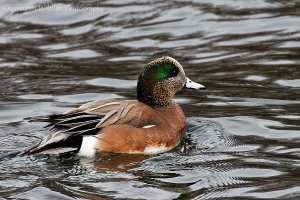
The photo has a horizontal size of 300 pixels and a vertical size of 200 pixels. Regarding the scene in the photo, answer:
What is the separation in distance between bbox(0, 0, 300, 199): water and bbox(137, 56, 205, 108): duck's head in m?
0.46

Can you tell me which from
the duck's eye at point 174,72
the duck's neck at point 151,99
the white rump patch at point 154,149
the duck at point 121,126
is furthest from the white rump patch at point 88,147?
the duck's eye at point 174,72

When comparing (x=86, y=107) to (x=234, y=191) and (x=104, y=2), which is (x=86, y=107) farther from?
(x=104, y=2)

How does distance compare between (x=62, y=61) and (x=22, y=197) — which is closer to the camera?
(x=22, y=197)

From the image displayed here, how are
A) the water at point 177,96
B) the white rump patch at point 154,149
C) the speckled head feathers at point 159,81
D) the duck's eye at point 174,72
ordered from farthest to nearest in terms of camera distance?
the duck's eye at point 174,72 < the speckled head feathers at point 159,81 < the white rump patch at point 154,149 < the water at point 177,96

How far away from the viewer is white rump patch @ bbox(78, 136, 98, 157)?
24.2 ft

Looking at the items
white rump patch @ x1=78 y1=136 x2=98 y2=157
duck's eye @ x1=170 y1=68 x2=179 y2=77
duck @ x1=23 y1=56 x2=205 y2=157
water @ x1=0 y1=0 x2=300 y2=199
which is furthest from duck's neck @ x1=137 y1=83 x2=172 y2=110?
white rump patch @ x1=78 y1=136 x2=98 y2=157

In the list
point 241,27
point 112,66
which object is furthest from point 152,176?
point 241,27

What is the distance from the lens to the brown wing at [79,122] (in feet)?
23.9

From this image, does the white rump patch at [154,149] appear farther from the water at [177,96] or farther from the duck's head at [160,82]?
the duck's head at [160,82]

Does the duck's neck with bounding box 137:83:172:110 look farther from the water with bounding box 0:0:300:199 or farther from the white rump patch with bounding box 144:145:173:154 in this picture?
the white rump patch with bounding box 144:145:173:154

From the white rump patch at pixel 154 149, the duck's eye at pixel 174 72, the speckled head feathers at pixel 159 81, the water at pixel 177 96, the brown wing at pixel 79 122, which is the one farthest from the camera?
the duck's eye at pixel 174 72

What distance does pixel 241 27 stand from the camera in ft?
39.4

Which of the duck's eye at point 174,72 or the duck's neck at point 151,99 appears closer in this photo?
the duck's neck at point 151,99

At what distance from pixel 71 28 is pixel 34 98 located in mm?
3300
